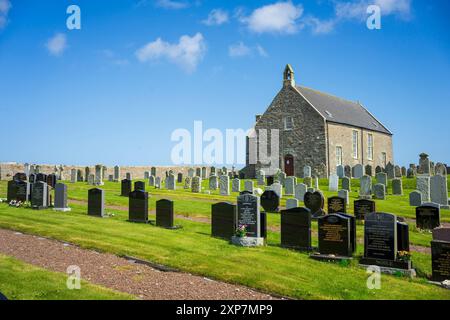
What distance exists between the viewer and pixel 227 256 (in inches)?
388

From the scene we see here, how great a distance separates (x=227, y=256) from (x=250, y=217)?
2.27 metres

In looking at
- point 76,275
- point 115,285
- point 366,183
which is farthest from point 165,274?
point 366,183

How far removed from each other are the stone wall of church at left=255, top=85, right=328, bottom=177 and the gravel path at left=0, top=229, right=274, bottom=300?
29631mm

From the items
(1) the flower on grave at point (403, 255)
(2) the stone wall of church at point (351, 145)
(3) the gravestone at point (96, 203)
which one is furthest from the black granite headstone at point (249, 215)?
(2) the stone wall of church at point (351, 145)

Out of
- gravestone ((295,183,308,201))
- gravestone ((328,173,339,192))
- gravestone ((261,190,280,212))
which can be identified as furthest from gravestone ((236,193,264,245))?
gravestone ((328,173,339,192))

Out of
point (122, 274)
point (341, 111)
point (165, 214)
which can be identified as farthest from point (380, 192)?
point (341, 111)

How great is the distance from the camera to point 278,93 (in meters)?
40.1

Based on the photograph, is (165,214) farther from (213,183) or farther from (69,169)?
(69,169)

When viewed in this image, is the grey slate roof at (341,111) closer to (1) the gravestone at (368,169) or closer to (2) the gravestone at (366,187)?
(1) the gravestone at (368,169)

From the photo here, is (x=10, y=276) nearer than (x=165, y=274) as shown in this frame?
Yes

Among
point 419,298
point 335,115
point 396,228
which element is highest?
point 335,115

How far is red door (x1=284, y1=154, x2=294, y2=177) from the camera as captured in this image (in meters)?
38.8

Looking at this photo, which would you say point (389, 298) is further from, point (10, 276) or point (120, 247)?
point (10, 276)
